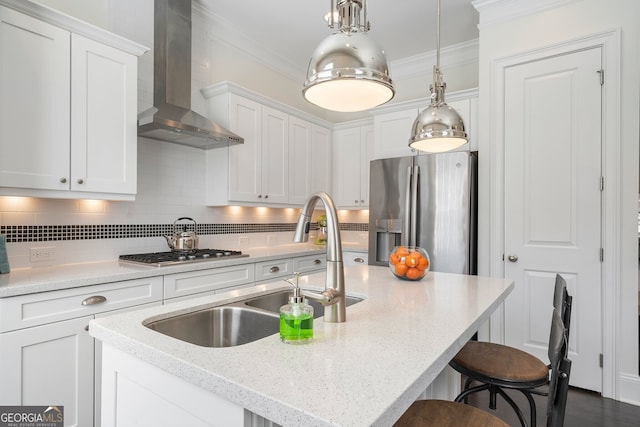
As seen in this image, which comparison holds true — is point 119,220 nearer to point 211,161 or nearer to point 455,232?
point 211,161

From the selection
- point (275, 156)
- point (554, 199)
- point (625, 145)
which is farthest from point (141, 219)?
point (625, 145)

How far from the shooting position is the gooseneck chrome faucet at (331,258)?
1.14 metres

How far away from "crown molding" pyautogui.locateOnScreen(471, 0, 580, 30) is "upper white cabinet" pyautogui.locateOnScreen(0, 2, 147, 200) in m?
2.78

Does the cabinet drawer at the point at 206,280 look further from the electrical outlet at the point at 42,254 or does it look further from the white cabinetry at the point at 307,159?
the white cabinetry at the point at 307,159

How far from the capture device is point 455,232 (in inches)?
121

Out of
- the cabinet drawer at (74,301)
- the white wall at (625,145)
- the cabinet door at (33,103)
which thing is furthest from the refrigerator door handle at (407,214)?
the cabinet door at (33,103)

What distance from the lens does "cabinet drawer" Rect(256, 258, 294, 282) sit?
10.3 feet

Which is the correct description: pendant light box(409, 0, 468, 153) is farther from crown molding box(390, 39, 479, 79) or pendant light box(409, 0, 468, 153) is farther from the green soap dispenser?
crown molding box(390, 39, 479, 79)

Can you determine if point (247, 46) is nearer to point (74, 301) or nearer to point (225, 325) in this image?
point (74, 301)

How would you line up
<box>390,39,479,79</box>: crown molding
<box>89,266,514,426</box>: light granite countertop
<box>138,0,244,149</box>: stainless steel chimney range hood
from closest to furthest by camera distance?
<box>89,266,514,426</box>: light granite countertop < <box>138,0,244,149</box>: stainless steel chimney range hood < <box>390,39,479,79</box>: crown molding

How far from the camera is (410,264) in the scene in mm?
1905

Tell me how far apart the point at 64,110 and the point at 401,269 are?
219 cm

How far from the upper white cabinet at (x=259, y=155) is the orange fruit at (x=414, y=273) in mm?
1909

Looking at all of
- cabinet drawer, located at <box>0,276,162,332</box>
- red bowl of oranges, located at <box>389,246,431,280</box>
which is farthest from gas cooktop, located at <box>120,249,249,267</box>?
red bowl of oranges, located at <box>389,246,431,280</box>
